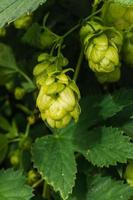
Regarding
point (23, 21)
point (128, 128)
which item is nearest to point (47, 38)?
point (23, 21)

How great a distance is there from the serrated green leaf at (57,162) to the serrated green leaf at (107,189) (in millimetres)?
156

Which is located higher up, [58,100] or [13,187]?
[58,100]

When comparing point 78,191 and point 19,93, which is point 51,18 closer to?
point 19,93

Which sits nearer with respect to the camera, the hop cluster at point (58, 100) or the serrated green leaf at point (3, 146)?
the hop cluster at point (58, 100)

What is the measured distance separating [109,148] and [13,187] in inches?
13.1

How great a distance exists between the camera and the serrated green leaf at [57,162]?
5.73ft

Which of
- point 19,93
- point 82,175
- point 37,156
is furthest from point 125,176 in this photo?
point 19,93

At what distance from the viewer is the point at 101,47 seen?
66.7 inches

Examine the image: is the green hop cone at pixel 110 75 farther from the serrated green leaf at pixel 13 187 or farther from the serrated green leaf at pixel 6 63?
the serrated green leaf at pixel 6 63

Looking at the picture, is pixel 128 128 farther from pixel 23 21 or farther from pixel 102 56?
pixel 23 21

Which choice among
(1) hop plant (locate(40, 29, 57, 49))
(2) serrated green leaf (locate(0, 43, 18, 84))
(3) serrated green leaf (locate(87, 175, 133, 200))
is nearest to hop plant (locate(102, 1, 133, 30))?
(1) hop plant (locate(40, 29, 57, 49))

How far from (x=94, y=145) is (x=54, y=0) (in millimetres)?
643

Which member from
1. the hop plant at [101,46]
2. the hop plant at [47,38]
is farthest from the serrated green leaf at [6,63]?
the hop plant at [101,46]

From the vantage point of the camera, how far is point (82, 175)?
1.95 m
